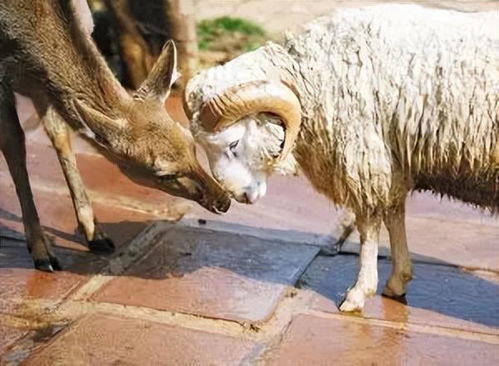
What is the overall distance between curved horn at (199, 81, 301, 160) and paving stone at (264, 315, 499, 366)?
33.4 inches

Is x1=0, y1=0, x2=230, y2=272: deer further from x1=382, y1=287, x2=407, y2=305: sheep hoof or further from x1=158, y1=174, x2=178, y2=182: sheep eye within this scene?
x1=382, y1=287, x2=407, y2=305: sheep hoof

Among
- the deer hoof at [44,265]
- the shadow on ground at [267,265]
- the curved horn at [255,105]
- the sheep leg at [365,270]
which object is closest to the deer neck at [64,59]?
the curved horn at [255,105]

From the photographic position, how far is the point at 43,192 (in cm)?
679

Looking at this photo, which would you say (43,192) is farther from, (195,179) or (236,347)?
(236,347)

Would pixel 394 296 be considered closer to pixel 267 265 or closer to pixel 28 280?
pixel 267 265

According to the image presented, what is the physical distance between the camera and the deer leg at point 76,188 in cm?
605

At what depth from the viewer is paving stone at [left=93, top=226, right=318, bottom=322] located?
5.40m

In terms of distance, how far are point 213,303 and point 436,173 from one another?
127cm

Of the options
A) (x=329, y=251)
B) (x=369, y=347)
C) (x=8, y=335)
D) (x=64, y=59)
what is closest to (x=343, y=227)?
(x=329, y=251)

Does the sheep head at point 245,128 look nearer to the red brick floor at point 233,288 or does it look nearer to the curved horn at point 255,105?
the curved horn at point 255,105

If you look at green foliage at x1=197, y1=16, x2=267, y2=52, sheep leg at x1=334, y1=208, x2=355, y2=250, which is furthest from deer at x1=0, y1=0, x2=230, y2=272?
green foliage at x1=197, y1=16, x2=267, y2=52

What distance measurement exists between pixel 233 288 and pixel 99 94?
118 centimetres

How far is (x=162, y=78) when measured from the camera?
207 inches

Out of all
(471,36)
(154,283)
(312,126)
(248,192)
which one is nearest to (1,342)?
(154,283)
